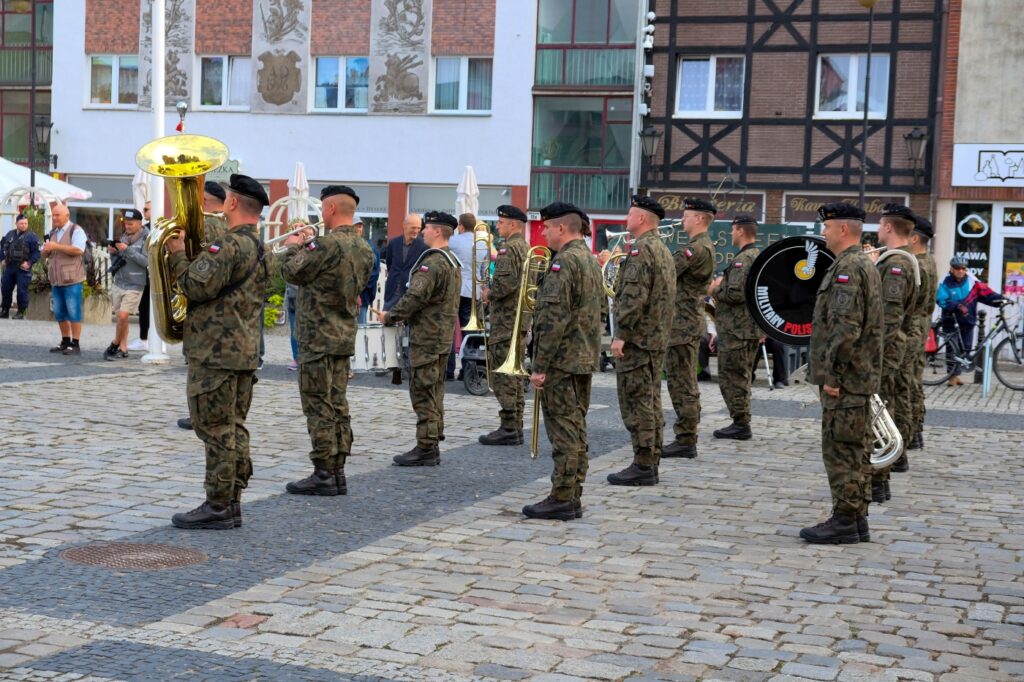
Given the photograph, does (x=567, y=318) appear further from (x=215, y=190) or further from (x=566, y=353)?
(x=215, y=190)

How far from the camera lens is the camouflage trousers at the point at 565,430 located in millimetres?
8328

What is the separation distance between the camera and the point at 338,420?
348 inches

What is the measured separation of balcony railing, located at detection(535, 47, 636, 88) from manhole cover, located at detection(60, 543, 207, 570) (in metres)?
25.4

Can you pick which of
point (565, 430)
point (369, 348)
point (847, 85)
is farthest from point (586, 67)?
point (565, 430)

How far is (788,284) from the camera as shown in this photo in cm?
1112

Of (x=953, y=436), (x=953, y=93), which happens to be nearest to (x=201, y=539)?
(x=953, y=436)

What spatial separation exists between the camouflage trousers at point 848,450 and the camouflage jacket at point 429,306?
3263mm

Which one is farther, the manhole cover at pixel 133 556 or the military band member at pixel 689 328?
the military band member at pixel 689 328

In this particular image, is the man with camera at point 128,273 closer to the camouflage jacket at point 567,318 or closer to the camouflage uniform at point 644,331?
the camouflage uniform at point 644,331

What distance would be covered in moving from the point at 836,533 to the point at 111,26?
31.6 m

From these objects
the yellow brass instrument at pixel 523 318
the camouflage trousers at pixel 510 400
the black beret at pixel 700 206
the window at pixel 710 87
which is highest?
the window at pixel 710 87

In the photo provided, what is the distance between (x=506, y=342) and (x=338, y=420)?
3.30 meters

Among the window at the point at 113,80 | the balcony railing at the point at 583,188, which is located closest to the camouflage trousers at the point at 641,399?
the balcony railing at the point at 583,188

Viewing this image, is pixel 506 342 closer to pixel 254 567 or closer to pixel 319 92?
pixel 254 567
